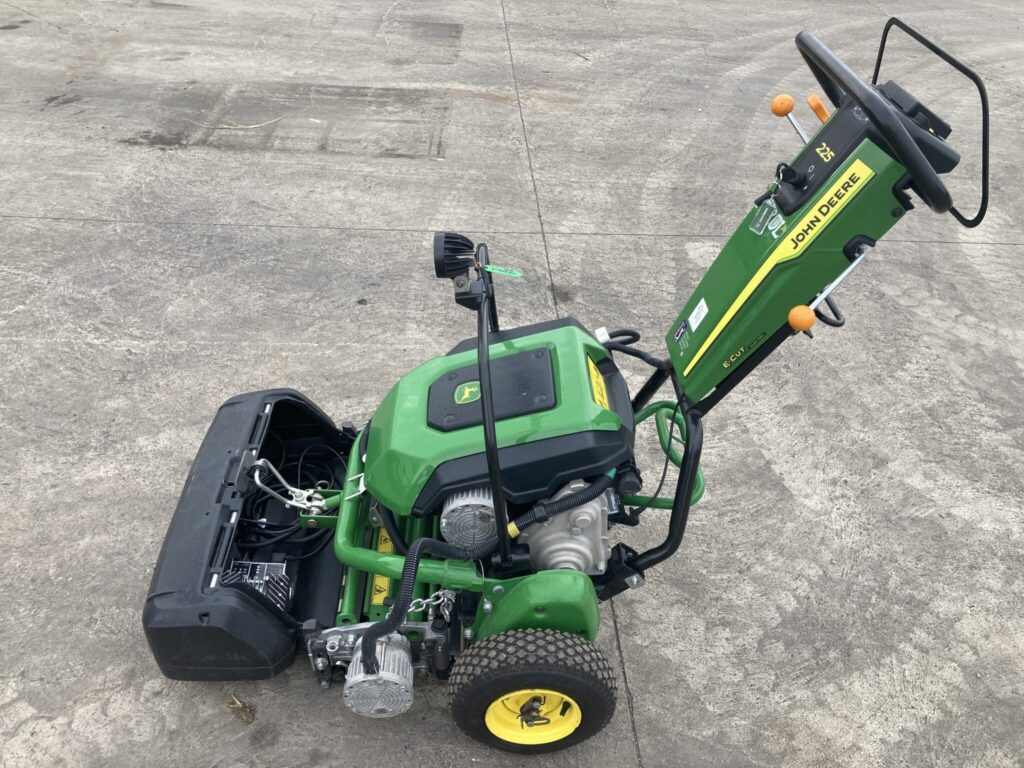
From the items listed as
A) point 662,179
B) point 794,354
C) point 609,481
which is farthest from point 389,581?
point 662,179

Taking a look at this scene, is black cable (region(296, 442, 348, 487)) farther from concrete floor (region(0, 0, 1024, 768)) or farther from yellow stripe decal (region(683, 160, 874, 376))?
yellow stripe decal (region(683, 160, 874, 376))

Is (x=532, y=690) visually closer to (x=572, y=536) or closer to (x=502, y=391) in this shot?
(x=572, y=536)

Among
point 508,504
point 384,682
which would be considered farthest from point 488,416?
point 384,682

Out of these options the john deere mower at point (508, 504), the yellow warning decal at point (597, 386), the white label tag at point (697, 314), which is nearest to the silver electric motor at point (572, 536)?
the john deere mower at point (508, 504)

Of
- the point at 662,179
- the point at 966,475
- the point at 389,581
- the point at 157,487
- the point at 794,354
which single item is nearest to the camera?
the point at 389,581

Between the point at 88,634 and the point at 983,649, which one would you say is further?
the point at 983,649

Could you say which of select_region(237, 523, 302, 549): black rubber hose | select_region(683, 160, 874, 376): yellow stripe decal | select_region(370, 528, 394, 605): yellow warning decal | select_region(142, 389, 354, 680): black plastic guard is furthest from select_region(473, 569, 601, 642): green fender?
select_region(683, 160, 874, 376): yellow stripe decal

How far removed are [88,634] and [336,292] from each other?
2.45 meters

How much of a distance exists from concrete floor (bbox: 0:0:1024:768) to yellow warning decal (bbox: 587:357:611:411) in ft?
3.76

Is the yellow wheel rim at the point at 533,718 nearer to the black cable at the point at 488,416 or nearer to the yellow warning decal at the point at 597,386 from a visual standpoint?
the black cable at the point at 488,416

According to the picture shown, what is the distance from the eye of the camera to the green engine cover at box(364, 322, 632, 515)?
2.37 m

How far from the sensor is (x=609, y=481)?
7.84ft

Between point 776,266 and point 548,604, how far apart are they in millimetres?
1249

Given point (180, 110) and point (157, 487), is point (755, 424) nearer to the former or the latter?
point (157, 487)
